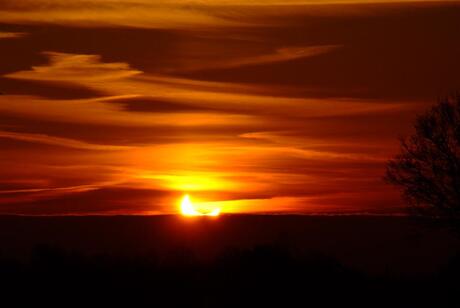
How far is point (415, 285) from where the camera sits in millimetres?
57094

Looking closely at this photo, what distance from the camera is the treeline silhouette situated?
5556cm

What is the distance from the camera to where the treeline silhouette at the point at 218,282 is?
55562mm

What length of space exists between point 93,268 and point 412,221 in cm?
1008

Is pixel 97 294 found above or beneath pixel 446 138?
beneath

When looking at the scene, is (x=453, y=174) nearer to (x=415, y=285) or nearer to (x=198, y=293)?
(x=415, y=285)

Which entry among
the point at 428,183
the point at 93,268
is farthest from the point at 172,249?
the point at 428,183

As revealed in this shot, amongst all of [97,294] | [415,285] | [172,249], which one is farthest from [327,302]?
[172,249]

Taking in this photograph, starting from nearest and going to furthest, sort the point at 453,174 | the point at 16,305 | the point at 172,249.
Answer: the point at 16,305 < the point at 453,174 < the point at 172,249

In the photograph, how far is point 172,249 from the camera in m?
66.0

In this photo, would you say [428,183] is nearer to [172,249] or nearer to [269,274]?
[269,274]

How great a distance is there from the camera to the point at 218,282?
5794 centimetres

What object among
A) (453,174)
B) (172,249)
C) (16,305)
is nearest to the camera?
(16,305)

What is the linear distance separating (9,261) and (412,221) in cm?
1288

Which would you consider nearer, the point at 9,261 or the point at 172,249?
the point at 9,261
